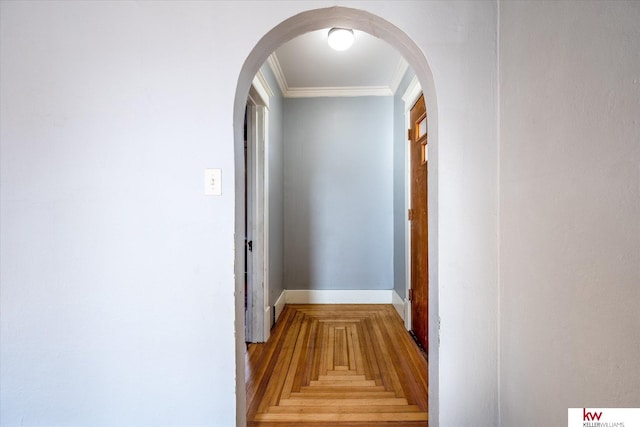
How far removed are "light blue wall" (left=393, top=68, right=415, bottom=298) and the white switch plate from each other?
6.83 feet

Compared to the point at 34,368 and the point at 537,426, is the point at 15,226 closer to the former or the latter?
the point at 34,368

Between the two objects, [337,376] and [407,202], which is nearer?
[337,376]

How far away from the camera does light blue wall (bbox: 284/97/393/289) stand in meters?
3.42

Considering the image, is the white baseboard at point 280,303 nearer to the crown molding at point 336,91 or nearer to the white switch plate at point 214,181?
the white switch plate at point 214,181

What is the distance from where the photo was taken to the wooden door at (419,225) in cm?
232

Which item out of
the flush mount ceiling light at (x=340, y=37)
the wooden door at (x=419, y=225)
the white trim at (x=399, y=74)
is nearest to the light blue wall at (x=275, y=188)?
the flush mount ceiling light at (x=340, y=37)

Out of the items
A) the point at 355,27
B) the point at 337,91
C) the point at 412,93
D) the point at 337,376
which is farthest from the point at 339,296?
the point at 355,27

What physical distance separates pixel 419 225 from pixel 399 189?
2.41 feet

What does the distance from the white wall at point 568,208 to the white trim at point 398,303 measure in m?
1.82

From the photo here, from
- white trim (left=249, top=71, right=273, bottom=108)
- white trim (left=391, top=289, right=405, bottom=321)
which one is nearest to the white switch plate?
white trim (left=249, top=71, right=273, bottom=108)

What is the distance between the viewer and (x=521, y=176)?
3.53 feet

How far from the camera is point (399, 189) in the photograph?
311cm

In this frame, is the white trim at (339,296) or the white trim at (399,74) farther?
the white trim at (339,296)

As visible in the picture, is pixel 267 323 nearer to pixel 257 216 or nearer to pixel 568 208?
pixel 257 216
